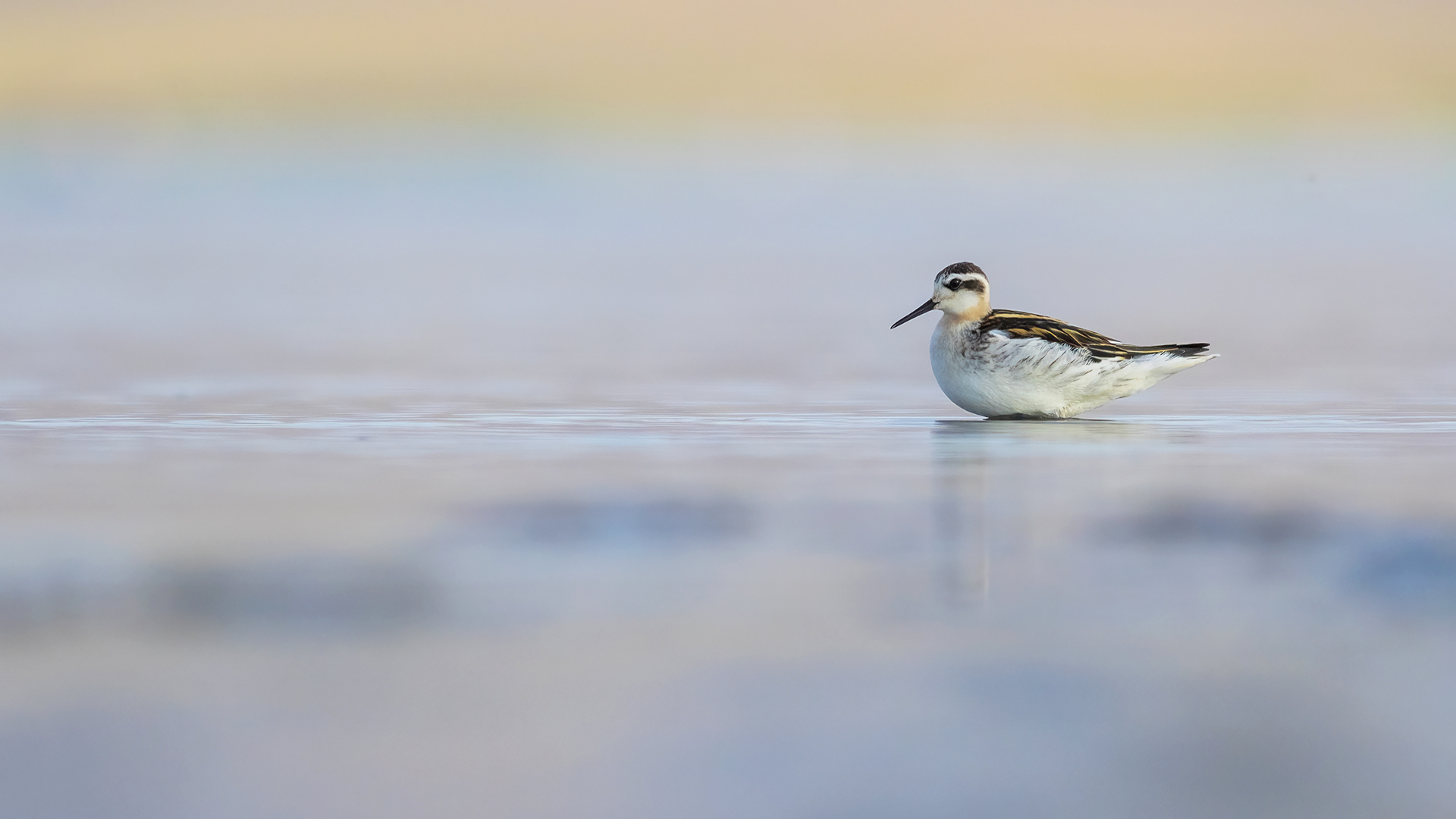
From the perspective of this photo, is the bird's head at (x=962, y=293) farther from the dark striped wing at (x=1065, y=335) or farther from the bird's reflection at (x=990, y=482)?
the bird's reflection at (x=990, y=482)

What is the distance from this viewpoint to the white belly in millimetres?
10352

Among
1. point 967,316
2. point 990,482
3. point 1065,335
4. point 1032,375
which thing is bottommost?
point 990,482

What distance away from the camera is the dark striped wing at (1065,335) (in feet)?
34.2

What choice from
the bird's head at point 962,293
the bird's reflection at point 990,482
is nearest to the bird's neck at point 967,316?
the bird's head at point 962,293

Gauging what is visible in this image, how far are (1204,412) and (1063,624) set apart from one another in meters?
6.38

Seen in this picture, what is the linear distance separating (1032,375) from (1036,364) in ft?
0.25

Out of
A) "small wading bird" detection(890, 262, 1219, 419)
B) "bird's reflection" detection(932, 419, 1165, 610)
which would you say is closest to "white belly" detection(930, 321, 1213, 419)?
"small wading bird" detection(890, 262, 1219, 419)

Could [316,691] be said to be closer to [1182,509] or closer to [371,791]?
[371,791]

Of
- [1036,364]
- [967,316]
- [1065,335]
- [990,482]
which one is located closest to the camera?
[990,482]

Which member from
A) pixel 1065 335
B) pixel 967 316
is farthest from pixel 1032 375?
pixel 967 316

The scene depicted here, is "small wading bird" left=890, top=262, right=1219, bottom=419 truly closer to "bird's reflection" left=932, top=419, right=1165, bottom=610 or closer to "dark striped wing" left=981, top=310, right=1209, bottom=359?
"dark striped wing" left=981, top=310, right=1209, bottom=359

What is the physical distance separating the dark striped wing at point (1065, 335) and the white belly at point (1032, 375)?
1.5 inches

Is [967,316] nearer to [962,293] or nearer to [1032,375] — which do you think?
[962,293]

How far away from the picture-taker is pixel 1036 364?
1034 centimetres
